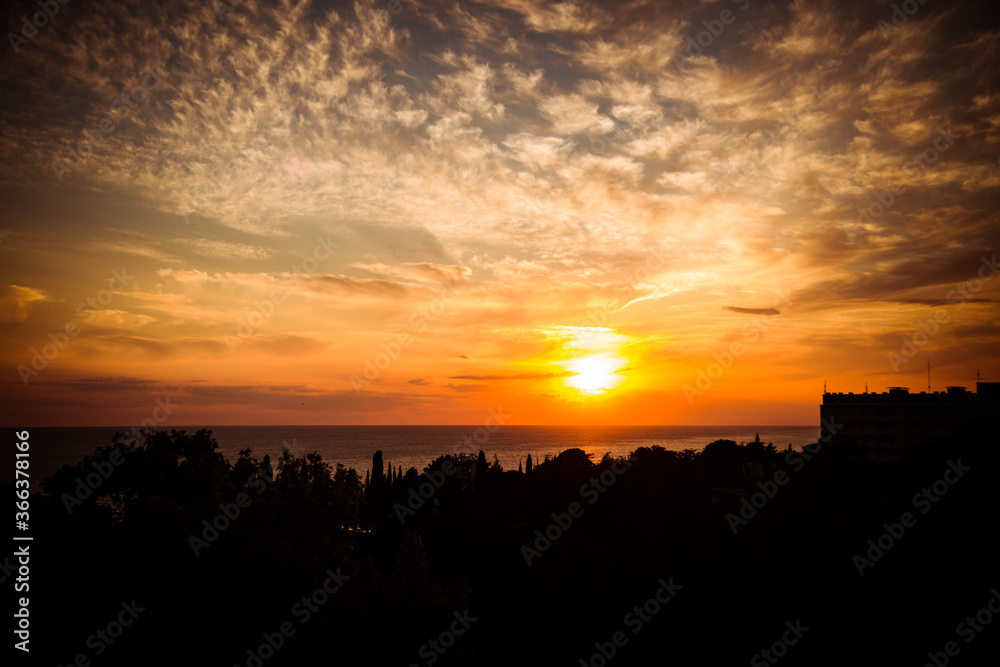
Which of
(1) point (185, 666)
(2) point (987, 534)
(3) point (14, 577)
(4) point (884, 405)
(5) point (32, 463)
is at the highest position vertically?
(4) point (884, 405)

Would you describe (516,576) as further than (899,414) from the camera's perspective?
No

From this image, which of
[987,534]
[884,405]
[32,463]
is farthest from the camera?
[32,463]

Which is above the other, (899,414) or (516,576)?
(899,414)

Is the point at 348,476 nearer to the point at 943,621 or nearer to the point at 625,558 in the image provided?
the point at 625,558

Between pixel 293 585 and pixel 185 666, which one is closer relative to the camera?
pixel 185 666

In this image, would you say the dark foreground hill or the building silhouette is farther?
the building silhouette

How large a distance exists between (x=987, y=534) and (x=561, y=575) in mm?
18813

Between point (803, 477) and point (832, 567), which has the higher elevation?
point (803, 477)

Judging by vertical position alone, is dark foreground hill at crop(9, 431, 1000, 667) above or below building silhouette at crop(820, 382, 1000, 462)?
below

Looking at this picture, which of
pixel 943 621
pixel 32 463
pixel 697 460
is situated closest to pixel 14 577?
pixel 943 621

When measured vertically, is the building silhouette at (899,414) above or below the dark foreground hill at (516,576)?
above

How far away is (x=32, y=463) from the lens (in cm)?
17350

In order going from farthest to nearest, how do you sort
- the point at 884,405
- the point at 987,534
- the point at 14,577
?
the point at 884,405
the point at 987,534
the point at 14,577

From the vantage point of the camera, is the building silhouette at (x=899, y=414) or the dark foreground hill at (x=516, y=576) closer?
the dark foreground hill at (x=516, y=576)
